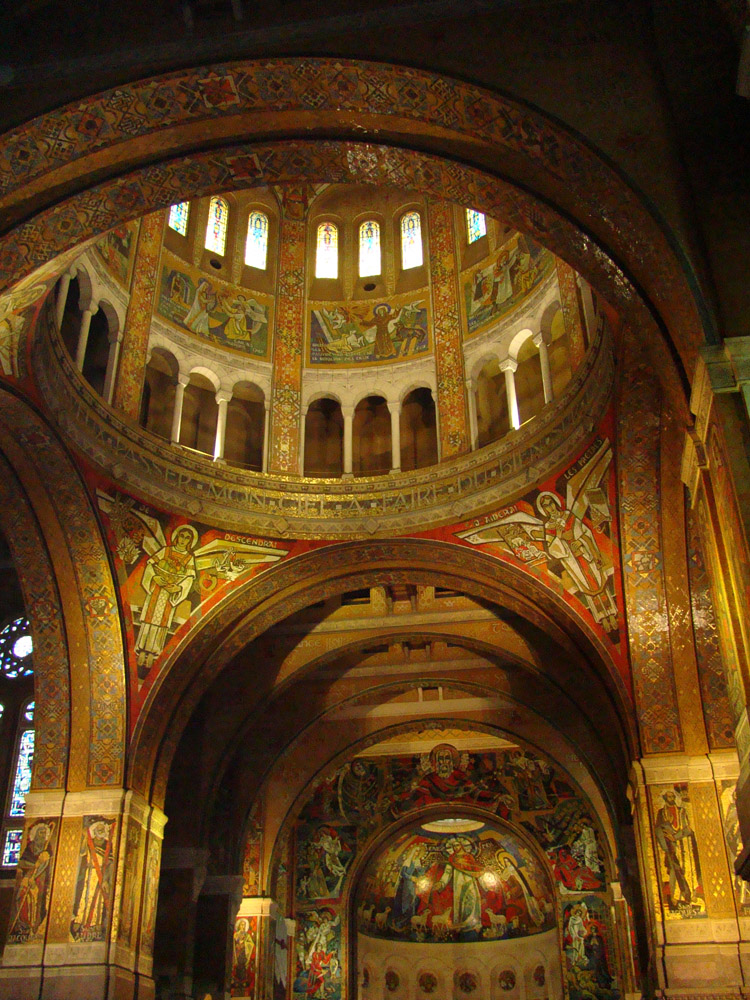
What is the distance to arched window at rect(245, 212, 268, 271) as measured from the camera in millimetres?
18281

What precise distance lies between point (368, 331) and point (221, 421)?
3.26 m

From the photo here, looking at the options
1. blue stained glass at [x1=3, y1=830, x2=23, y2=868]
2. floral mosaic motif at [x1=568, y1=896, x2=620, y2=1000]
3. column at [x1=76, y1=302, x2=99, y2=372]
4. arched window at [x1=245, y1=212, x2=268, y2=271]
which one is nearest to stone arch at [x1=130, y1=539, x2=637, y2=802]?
blue stained glass at [x1=3, y1=830, x2=23, y2=868]

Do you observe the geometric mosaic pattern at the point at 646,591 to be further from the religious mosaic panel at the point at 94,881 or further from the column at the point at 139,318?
the religious mosaic panel at the point at 94,881

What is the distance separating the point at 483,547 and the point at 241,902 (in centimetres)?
917

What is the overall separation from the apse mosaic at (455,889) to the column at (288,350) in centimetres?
1411

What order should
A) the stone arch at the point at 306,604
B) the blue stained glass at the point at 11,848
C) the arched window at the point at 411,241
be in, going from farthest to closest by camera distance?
the arched window at the point at 411,241, the blue stained glass at the point at 11,848, the stone arch at the point at 306,604

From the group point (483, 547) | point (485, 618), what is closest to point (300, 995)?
point (485, 618)

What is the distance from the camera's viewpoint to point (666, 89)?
26.3ft

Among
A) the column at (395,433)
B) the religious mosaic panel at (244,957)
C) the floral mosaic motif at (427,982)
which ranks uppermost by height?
the column at (395,433)

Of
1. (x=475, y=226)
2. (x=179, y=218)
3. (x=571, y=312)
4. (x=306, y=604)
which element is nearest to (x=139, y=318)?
(x=179, y=218)

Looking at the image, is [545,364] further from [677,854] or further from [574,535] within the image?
[677,854]

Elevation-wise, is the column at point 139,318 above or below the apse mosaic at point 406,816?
above

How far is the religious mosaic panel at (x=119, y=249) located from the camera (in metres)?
15.5

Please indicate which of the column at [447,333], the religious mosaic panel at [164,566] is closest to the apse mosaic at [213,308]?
A: the column at [447,333]
